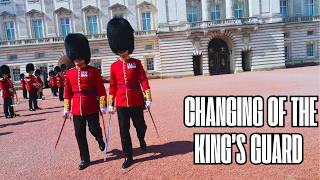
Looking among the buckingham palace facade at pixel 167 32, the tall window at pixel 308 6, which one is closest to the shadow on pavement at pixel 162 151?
the buckingham palace facade at pixel 167 32

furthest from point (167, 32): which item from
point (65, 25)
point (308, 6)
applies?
point (308, 6)

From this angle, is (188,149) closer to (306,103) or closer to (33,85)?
(306,103)

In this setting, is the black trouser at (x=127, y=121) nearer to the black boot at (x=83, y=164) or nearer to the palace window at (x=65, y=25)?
the black boot at (x=83, y=164)

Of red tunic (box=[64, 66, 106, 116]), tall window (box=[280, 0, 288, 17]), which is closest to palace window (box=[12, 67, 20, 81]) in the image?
tall window (box=[280, 0, 288, 17])

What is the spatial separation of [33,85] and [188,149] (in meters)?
9.60

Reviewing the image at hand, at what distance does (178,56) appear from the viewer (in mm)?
33875

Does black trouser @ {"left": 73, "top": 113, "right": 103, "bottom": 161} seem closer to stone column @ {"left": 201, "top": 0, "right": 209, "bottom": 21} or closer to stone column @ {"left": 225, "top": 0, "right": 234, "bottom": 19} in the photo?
stone column @ {"left": 201, "top": 0, "right": 209, "bottom": 21}

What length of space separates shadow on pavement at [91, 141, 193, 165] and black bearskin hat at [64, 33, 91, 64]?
1.73 meters

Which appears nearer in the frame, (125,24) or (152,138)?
(125,24)

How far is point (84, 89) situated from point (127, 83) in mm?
725

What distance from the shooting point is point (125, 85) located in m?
5.69

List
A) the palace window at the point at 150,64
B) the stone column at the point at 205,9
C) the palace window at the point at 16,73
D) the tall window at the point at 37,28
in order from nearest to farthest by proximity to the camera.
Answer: the stone column at the point at 205,9 < the palace window at the point at 16,73 < the tall window at the point at 37,28 < the palace window at the point at 150,64

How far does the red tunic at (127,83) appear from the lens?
18.6ft

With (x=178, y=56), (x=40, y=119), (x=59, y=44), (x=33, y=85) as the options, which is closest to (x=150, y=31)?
(x=178, y=56)
